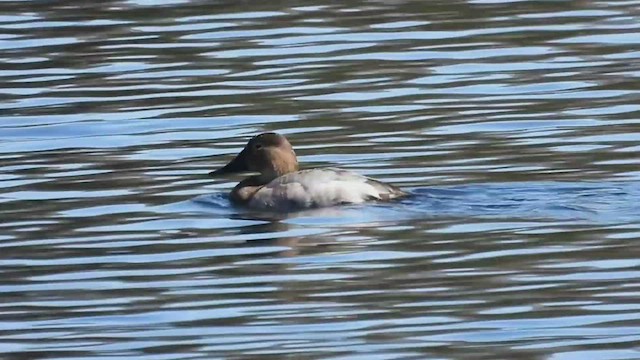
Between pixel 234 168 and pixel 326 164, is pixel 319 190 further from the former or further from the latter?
pixel 326 164

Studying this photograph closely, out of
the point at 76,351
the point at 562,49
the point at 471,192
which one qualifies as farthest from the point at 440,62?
the point at 76,351

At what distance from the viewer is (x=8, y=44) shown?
60.6 feet

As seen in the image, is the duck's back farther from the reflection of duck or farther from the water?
the water

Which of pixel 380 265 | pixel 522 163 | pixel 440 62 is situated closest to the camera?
pixel 380 265

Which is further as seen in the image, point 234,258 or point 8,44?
point 8,44

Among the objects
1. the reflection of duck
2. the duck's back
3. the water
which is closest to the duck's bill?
the reflection of duck

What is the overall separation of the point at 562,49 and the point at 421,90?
185 centimetres

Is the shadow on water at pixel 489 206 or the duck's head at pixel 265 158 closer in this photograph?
the shadow on water at pixel 489 206

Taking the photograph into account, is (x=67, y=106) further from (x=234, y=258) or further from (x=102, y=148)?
(x=234, y=258)

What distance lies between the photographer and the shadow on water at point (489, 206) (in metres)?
11.9

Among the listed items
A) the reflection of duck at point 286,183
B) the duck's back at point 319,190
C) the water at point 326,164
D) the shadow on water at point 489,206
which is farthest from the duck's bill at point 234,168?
the shadow on water at point 489,206

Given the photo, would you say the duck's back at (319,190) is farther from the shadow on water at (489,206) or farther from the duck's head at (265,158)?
the duck's head at (265,158)

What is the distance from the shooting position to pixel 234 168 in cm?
1354

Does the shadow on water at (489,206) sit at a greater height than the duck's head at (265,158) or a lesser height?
lesser
